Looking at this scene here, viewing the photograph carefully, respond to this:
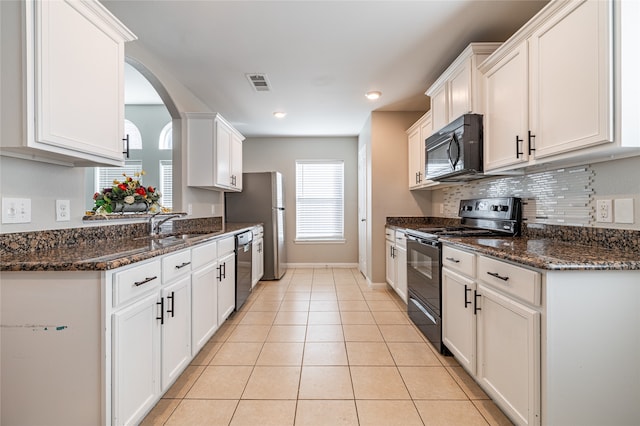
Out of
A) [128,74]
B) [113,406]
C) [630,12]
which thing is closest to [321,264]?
[128,74]

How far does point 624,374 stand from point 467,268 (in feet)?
2.57

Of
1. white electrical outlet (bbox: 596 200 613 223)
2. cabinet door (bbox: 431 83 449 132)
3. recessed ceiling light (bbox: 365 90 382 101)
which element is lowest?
white electrical outlet (bbox: 596 200 613 223)

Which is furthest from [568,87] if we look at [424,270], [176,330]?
[176,330]

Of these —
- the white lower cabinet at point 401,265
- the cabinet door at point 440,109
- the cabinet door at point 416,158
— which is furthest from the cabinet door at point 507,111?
the cabinet door at point 416,158

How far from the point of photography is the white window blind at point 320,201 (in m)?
5.60

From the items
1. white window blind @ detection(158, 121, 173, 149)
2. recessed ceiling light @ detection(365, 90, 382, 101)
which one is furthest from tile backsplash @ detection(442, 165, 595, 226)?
white window blind @ detection(158, 121, 173, 149)

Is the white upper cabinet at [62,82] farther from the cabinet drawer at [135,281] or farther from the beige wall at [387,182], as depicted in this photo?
the beige wall at [387,182]

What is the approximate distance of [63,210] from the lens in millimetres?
1711

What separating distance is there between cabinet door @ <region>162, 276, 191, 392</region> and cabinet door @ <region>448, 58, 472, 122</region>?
94.4 inches

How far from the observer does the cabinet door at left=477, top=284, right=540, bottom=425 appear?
4.25ft

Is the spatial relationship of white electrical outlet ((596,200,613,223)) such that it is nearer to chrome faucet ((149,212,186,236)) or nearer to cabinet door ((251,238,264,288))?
chrome faucet ((149,212,186,236))

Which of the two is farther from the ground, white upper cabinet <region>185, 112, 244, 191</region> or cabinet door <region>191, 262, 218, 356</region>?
white upper cabinet <region>185, 112, 244, 191</region>

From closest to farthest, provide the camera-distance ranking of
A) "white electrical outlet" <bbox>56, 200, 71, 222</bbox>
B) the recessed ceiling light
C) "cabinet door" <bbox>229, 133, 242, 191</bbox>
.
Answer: "white electrical outlet" <bbox>56, 200, 71, 222</bbox>
the recessed ceiling light
"cabinet door" <bbox>229, 133, 242, 191</bbox>

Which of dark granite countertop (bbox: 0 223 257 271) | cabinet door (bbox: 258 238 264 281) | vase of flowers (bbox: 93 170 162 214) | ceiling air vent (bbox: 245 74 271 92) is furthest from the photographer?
cabinet door (bbox: 258 238 264 281)
